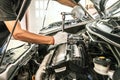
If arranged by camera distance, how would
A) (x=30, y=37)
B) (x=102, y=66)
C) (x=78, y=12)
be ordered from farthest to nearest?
(x=78, y=12)
(x=30, y=37)
(x=102, y=66)

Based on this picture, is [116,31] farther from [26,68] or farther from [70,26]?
[70,26]

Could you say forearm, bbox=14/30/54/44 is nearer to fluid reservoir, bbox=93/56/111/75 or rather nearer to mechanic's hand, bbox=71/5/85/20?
fluid reservoir, bbox=93/56/111/75

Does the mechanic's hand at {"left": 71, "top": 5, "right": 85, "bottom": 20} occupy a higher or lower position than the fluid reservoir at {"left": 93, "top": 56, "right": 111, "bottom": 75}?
lower

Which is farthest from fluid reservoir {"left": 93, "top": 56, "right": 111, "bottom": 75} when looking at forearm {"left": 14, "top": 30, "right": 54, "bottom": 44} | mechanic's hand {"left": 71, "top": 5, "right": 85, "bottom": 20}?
mechanic's hand {"left": 71, "top": 5, "right": 85, "bottom": 20}

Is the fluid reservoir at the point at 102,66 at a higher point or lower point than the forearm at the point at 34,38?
higher

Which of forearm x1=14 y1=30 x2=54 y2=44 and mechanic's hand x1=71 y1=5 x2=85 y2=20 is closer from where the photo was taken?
forearm x1=14 y1=30 x2=54 y2=44

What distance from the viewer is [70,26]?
1950mm

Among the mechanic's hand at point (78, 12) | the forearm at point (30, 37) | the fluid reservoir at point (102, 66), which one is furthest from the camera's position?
the mechanic's hand at point (78, 12)

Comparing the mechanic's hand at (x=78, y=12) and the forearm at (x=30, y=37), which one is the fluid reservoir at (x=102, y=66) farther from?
the mechanic's hand at (x=78, y=12)

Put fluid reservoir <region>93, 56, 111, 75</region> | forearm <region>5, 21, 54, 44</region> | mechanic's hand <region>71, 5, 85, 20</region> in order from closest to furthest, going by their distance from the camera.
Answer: fluid reservoir <region>93, 56, 111, 75</region> < forearm <region>5, 21, 54, 44</region> < mechanic's hand <region>71, 5, 85, 20</region>

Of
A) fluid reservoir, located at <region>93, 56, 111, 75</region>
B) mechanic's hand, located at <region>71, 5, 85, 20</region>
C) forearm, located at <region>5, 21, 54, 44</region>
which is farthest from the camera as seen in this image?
mechanic's hand, located at <region>71, 5, 85, 20</region>

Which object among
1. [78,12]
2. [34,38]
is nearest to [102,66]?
[34,38]

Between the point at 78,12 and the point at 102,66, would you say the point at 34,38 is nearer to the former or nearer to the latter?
the point at 102,66

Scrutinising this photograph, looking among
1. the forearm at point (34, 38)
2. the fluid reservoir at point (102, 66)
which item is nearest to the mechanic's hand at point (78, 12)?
the forearm at point (34, 38)
